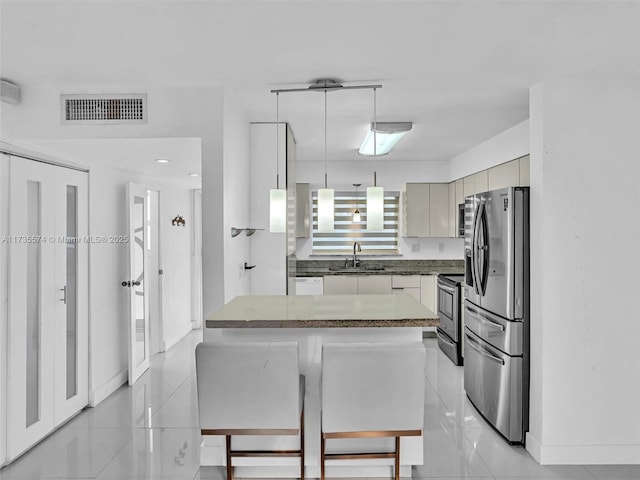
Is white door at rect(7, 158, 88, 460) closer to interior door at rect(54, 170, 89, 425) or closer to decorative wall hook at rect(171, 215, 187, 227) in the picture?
interior door at rect(54, 170, 89, 425)

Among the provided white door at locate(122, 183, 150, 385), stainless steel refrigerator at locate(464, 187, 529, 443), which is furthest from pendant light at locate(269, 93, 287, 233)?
white door at locate(122, 183, 150, 385)

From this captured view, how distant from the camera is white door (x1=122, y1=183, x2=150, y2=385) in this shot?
453 centimetres

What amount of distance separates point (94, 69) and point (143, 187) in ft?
7.32

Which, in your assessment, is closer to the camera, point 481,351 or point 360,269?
point 481,351

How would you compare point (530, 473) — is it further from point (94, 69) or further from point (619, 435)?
point (94, 69)

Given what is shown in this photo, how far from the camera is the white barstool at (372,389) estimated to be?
233 cm

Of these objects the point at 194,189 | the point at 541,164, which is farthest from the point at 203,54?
the point at 194,189

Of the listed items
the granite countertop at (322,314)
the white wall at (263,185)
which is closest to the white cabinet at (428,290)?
the white wall at (263,185)

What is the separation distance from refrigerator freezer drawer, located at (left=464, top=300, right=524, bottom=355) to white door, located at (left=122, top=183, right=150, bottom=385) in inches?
124

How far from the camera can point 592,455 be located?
3.03 m

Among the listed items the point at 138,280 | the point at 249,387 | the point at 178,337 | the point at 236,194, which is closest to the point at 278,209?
the point at 236,194

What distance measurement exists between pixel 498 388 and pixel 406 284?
2791 mm

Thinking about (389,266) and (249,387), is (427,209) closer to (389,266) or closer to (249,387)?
(389,266)

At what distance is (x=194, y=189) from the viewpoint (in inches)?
265
